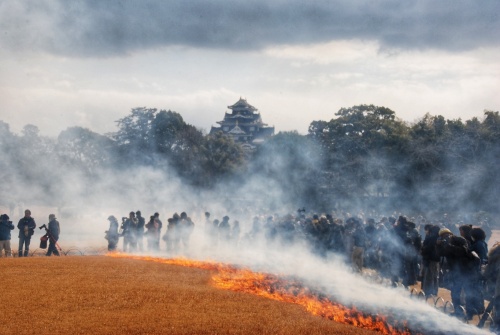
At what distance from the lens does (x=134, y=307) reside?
1092 centimetres

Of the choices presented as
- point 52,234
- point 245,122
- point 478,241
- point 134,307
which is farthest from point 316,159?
point 245,122

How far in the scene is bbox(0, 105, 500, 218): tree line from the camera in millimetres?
32344

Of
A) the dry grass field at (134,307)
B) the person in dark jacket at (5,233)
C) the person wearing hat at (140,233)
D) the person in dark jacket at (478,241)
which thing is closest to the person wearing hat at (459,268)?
the person in dark jacket at (478,241)

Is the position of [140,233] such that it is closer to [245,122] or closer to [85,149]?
[85,149]

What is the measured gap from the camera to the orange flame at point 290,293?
10.0m

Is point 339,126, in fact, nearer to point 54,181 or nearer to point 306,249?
point 306,249

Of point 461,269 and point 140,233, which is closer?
point 461,269

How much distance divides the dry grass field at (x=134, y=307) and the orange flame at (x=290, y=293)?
300 mm

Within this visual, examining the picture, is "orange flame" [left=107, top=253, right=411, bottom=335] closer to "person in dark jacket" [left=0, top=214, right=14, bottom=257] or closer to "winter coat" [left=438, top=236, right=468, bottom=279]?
"winter coat" [left=438, top=236, right=468, bottom=279]

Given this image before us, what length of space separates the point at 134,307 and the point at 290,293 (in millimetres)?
3820

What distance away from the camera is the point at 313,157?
4097 centimetres

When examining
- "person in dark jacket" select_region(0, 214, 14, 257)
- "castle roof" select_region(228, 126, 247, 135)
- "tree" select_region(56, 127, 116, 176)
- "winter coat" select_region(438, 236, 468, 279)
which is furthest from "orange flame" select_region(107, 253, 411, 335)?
"castle roof" select_region(228, 126, 247, 135)

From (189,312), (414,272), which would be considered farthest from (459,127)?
(189,312)

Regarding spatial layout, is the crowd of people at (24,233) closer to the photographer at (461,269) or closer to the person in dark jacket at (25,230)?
the person in dark jacket at (25,230)
